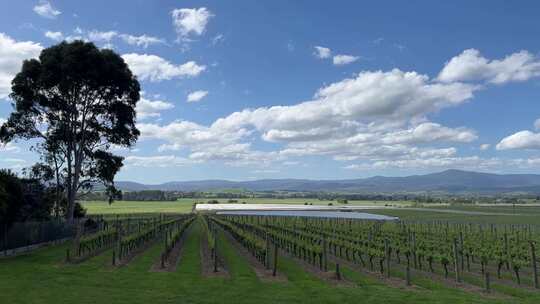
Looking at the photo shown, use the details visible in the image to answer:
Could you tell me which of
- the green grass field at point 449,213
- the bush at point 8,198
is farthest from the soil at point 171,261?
the green grass field at point 449,213

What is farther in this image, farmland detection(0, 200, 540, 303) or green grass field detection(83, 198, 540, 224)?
green grass field detection(83, 198, 540, 224)

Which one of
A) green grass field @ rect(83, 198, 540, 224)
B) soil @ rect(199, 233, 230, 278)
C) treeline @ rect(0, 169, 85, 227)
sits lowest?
green grass field @ rect(83, 198, 540, 224)

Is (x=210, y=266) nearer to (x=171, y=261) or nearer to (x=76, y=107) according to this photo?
(x=171, y=261)

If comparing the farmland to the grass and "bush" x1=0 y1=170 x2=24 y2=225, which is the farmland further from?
"bush" x1=0 y1=170 x2=24 y2=225

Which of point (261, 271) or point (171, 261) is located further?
point (171, 261)

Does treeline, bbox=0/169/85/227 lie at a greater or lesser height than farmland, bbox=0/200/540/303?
greater

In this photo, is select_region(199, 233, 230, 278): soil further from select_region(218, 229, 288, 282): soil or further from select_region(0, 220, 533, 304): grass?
select_region(218, 229, 288, 282): soil

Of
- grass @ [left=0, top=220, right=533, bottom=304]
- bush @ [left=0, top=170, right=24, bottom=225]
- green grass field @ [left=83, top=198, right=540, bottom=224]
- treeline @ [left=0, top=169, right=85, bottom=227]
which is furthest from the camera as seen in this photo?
green grass field @ [left=83, top=198, right=540, bottom=224]

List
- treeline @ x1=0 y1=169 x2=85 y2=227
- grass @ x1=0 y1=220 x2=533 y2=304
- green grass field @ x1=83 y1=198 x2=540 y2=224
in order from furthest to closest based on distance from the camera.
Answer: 1. green grass field @ x1=83 y1=198 x2=540 y2=224
2. treeline @ x1=0 y1=169 x2=85 y2=227
3. grass @ x1=0 y1=220 x2=533 y2=304

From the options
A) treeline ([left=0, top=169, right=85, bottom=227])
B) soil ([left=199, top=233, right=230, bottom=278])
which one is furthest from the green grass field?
soil ([left=199, top=233, right=230, bottom=278])

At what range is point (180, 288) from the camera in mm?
16031

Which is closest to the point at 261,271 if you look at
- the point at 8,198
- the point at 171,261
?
the point at 171,261

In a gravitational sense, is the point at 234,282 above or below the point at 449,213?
above

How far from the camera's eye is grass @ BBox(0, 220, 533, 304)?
14426 mm
